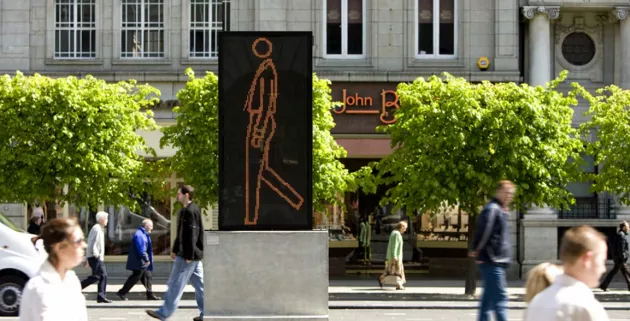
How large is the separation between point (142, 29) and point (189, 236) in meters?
17.2

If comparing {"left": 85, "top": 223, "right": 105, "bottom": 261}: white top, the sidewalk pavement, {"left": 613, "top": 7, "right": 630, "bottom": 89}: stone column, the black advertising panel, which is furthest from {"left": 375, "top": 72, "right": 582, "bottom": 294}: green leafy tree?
the black advertising panel

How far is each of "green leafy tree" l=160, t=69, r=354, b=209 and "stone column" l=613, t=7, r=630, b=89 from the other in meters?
9.03

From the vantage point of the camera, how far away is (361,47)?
1284 inches

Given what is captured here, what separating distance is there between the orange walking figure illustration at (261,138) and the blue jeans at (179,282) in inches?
65.3

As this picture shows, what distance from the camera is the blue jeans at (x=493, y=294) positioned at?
1275cm

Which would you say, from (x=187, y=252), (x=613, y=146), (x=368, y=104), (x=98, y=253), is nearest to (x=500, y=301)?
(x=187, y=252)

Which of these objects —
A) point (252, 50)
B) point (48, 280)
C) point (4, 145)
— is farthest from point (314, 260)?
point (4, 145)

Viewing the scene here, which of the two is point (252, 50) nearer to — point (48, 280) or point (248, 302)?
point (248, 302)

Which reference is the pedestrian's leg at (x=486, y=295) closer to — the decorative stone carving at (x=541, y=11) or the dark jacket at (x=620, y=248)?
the dark jacket at (x=620, y=248)

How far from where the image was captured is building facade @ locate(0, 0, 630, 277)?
31875mm

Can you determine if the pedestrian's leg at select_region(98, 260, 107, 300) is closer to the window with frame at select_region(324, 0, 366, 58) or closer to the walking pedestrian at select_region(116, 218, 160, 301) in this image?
the walking pedestrian at select_region(116, 218, 160, 301)

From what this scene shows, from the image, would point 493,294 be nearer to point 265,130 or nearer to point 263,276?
point 263,276

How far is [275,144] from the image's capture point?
14.8 metres

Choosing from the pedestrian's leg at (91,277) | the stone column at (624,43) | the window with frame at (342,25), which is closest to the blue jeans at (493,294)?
the pedestrian's leg at (91,277)
